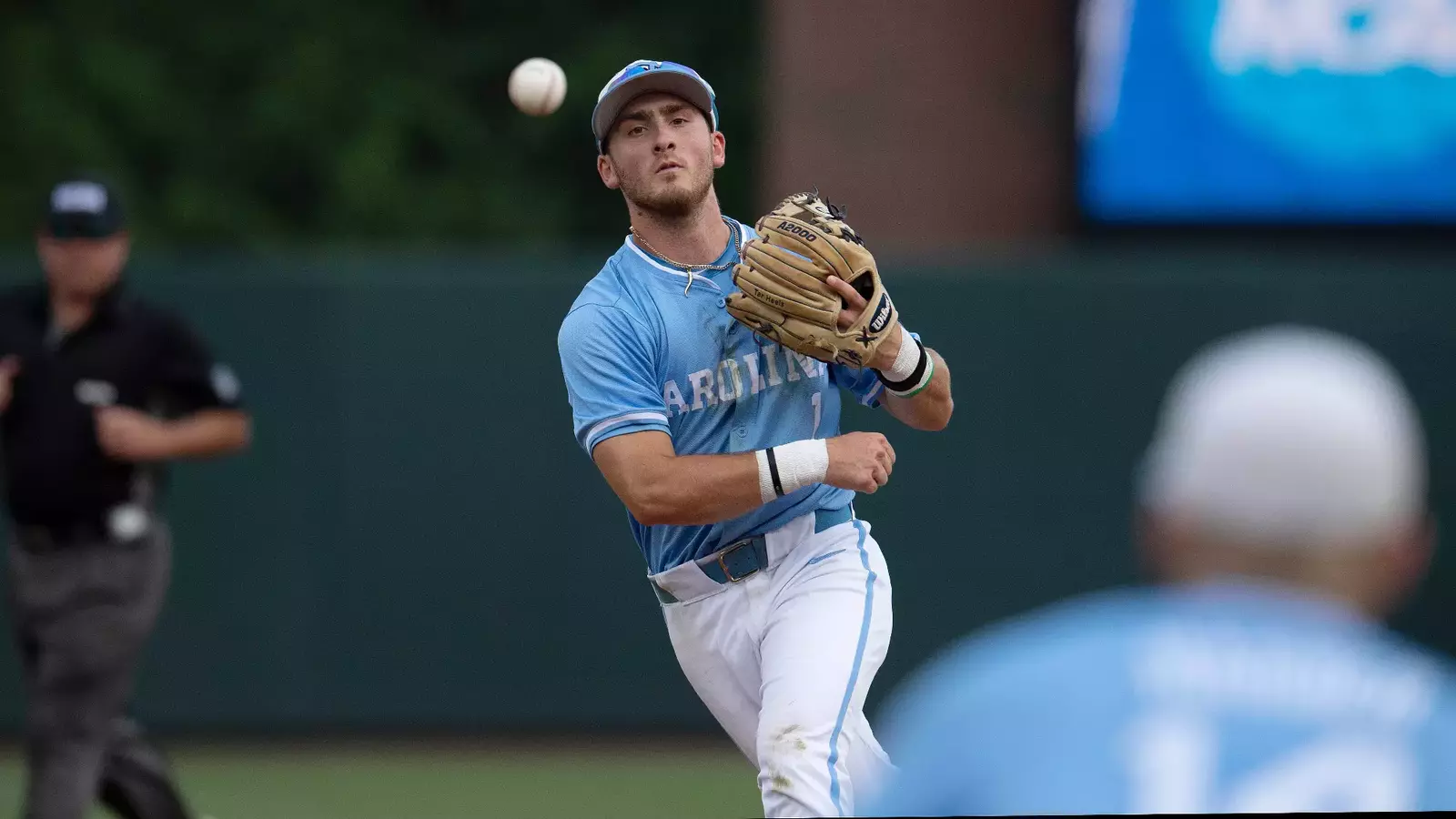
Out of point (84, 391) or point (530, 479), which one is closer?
point (84, 391)

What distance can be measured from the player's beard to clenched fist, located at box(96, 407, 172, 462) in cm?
236

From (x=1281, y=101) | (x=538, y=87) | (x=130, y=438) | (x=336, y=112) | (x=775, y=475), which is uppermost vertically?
(x=538, y=87)

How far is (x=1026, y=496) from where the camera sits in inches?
366

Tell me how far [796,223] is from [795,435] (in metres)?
0.52

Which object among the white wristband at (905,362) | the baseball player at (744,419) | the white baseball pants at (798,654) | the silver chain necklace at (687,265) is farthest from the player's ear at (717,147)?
the white baseball pants at (798,654)

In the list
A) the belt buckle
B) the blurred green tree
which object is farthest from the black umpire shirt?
the blurred green tree

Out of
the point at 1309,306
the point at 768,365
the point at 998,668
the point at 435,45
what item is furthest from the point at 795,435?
the point at 435,45

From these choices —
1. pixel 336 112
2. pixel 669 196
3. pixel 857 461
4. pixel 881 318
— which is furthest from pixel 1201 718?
pixel 336 112

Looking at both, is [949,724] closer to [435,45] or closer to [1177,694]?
[1177,694]

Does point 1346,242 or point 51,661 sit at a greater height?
point 1346,242

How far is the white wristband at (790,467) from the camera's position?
14.3 feet

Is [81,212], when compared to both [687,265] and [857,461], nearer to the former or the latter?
[687,265]

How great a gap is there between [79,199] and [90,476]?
91 cm

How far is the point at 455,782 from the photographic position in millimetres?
8438
